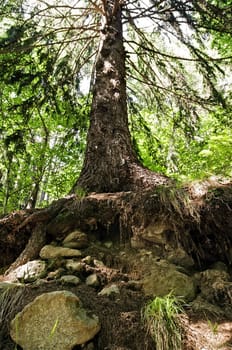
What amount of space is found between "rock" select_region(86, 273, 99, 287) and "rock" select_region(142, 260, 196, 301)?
0.40 m

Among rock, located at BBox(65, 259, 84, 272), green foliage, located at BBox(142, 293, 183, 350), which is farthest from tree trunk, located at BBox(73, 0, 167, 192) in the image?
green foliage, located at BBox(142, 293, 183, 350)

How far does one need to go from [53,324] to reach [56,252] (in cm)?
91

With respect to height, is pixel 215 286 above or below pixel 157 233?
below

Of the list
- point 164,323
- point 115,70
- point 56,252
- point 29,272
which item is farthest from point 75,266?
point 115,70

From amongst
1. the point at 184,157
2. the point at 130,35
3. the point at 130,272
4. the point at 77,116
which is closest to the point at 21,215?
the point at 130,272

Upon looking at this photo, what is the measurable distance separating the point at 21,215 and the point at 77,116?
3.76 metres

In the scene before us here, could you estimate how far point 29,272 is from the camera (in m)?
2.71

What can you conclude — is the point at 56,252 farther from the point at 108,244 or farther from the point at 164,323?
the point at 164,323

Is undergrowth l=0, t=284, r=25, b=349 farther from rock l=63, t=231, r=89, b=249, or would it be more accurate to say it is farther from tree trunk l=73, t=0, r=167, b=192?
tree trunk l=73, t=0, r=167, b=192

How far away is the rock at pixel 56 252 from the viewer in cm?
285

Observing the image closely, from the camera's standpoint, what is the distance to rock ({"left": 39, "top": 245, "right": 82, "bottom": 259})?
2848mm

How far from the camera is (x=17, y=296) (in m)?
2.35

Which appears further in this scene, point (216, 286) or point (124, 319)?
point (216, 286)

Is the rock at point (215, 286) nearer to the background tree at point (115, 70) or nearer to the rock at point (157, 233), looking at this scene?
the rock at point (157, 233)
